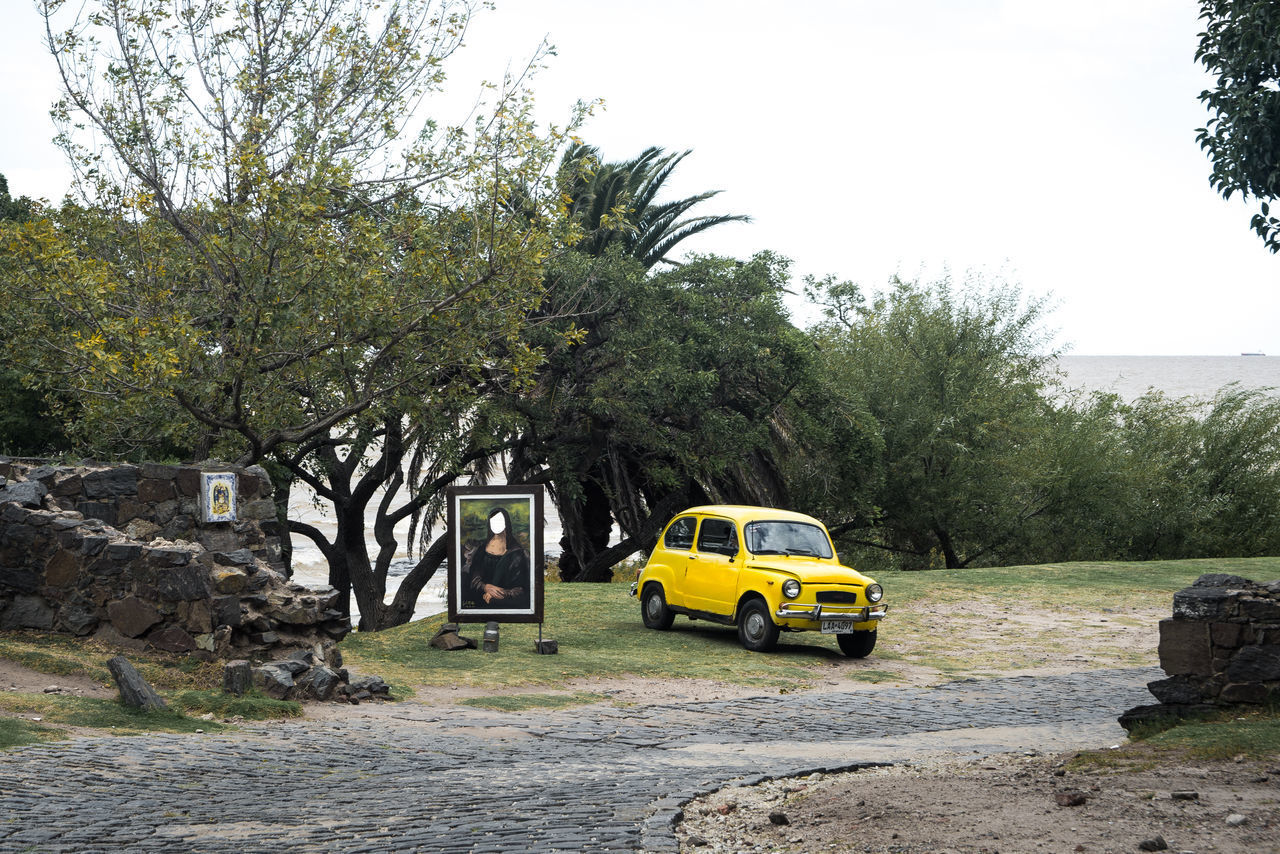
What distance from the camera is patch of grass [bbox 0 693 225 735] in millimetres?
9565

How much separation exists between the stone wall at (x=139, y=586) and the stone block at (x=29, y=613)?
1cm

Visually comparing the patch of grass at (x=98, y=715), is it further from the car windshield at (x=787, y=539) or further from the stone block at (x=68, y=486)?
the car windshield at (x=787, y=539)

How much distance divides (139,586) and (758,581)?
749 cm

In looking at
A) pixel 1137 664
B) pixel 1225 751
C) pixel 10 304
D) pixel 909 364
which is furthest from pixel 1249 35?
pixel 909 364

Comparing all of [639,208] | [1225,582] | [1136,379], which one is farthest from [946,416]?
[1136,379]

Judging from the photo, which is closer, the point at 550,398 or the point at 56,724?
the point at 56,724

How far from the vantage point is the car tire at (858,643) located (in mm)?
15852

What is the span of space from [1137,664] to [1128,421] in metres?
20.0

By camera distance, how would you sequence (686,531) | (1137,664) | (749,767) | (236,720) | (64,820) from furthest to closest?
1. (686,531)
2. (1137,664)
3. (236,720)
4. (749,767)
5. (64,820)

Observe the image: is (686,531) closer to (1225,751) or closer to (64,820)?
(1225,751)

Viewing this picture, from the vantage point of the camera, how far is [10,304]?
63.2 feet

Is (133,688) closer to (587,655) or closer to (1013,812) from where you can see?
(587,655)

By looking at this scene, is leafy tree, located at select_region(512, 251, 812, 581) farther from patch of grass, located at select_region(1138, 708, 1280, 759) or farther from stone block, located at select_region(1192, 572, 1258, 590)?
patch of grass, located at select_region(1138, 708, 1280, 759)

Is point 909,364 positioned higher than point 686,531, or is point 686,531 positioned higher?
point 909,364
